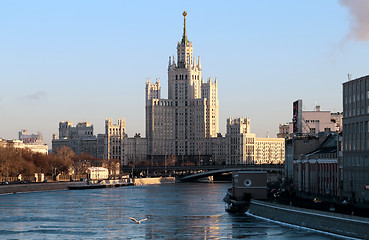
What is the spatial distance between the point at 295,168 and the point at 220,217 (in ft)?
130

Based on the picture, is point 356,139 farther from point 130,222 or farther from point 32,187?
point 32,187

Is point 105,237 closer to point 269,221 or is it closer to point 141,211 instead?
point 269,221

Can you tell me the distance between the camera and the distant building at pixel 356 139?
94875 millimetres

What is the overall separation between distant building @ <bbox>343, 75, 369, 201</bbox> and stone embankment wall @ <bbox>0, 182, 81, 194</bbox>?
7674 cm

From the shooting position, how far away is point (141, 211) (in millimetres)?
111125

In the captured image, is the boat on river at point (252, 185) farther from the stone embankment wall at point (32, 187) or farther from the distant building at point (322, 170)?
the stone embankment wall at point (32, 187)

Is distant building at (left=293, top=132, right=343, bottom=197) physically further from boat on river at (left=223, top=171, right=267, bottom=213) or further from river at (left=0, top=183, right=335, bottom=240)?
river at (left=0, top=183, right=335, bottom=240)

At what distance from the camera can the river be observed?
260 ft

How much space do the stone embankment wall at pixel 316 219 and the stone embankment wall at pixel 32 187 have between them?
7173cm

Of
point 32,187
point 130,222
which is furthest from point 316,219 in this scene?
point 32,187

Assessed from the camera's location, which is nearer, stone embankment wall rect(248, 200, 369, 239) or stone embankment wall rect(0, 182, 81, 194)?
stone embankment wall rect(248, 200, 369, 239)

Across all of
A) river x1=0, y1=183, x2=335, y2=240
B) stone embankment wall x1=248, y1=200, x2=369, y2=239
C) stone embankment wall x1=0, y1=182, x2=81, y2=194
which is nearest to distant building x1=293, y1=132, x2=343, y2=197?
river x1=0, y1=183, x2=335, y2=240

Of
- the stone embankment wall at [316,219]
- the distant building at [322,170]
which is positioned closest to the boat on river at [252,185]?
the stone embankment wall at [316,219]

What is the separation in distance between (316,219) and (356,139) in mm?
22428
